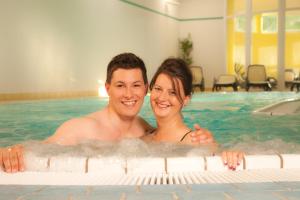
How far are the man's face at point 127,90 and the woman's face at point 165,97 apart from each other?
109 millimetres

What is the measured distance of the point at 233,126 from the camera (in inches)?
216

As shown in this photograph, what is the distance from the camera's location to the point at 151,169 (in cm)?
202

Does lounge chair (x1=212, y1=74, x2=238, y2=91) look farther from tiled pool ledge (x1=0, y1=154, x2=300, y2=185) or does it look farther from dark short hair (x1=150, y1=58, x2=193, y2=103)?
tiled pool ledge (x1=0, y1=154, x2=300, y2=185)

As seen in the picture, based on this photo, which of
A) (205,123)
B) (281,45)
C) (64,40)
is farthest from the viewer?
(281,45)

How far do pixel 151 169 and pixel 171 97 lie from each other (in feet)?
2.66

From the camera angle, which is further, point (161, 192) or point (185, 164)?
point (185, 164)

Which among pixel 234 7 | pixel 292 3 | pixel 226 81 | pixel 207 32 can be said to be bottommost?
pixel 226 81

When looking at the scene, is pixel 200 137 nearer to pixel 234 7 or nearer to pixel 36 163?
pixel 36 163

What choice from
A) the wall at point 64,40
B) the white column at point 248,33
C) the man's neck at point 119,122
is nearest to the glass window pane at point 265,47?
the white column at point 248,33

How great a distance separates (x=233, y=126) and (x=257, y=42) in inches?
522

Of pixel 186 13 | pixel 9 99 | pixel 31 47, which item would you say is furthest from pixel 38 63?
pixel 186 13

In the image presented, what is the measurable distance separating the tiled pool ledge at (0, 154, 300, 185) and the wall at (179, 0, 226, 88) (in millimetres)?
16537

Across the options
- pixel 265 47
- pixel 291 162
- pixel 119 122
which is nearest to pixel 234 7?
pixel 265 47

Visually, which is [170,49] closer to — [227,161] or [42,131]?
[42,131]
